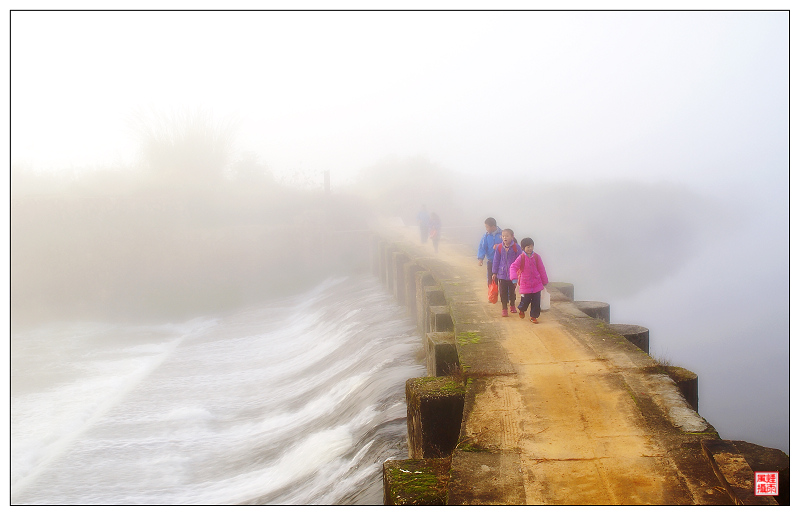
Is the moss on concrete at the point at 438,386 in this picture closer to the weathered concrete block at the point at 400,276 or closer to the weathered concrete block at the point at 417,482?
the weathered concrete block at the point at 417,482

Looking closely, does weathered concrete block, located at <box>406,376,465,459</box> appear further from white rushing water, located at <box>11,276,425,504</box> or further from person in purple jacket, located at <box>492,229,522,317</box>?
person in purple jacket, located at <box>492,229,522,317</box>

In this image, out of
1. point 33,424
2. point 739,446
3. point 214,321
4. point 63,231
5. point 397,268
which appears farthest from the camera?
point 63,231

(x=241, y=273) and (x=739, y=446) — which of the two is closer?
(x=739, y=446)

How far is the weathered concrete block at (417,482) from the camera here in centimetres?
364

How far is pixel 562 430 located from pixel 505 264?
4249 mm

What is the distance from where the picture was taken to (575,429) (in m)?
4.42

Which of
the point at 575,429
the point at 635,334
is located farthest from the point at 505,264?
the point at 575,429

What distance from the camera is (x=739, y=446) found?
13.2ft

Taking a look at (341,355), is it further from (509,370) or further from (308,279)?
(308,279)

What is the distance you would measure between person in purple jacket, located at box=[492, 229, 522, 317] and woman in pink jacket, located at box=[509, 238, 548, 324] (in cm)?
38

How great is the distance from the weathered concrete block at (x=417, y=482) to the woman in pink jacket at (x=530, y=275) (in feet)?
13.4

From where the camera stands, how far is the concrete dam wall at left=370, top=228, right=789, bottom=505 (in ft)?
11.7

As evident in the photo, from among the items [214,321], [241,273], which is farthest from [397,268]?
[241,273]

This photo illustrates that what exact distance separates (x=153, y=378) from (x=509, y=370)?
41.7 ft
